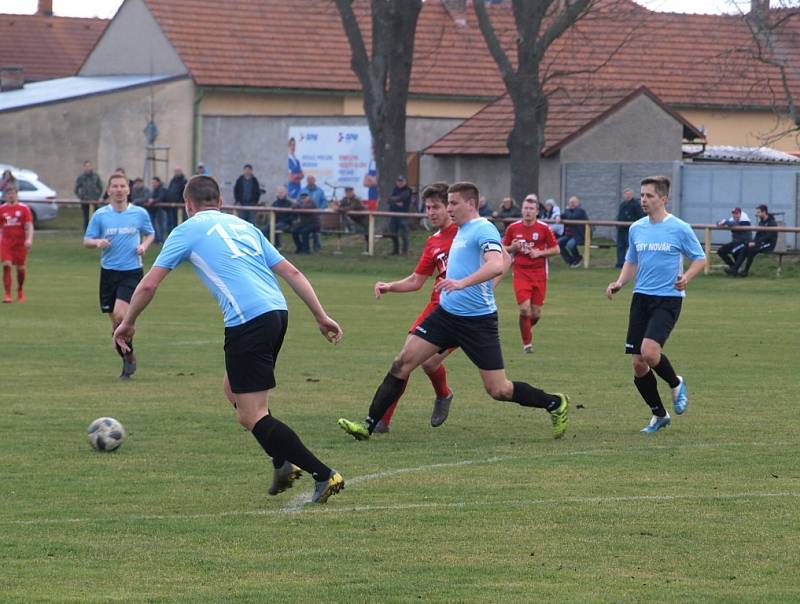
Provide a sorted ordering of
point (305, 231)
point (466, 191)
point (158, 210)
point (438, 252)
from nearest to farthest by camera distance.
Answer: point (466, 191) → point (438, 252) → point (305, 231) → point (158, 210)

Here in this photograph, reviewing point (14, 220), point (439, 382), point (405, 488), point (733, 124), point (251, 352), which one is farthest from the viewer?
point (733, 124)

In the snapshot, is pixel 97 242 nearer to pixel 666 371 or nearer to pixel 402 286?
pixel 402 286

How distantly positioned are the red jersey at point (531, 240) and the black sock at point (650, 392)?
21.5 feet

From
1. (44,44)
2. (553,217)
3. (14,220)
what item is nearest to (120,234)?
(14,220)

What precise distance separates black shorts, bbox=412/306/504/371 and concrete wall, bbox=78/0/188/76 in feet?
130

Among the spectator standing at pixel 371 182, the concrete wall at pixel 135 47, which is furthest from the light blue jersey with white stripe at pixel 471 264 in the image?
the concrete wall at pixel 135 47

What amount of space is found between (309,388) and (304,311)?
10.0 metres

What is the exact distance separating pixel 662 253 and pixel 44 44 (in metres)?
63.0

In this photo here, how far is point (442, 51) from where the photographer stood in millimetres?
52938

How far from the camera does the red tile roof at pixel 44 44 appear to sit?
69.7 m

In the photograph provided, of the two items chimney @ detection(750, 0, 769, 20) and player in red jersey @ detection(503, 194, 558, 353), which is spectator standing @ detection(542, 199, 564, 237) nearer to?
chimney @ detection(750, 0, 769, 20)

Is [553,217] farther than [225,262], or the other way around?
[553,217]

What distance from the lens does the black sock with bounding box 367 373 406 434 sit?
1146cm

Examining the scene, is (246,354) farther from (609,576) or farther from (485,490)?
(609,576)
